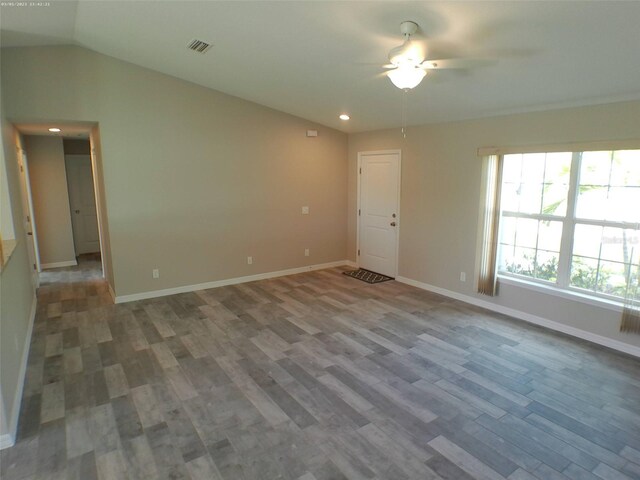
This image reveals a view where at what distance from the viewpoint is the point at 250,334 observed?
3955mm

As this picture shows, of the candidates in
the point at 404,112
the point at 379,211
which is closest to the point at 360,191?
the point at 379,211

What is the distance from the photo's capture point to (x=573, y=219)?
3859 mm

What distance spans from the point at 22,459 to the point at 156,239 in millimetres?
3142

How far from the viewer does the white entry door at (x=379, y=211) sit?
5859mm

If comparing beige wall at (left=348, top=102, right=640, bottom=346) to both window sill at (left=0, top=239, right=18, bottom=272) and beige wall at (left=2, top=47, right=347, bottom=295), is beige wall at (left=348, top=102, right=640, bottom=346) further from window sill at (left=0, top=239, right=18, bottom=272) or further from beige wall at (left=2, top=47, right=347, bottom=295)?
window sill at (left=0, top=239, right=18, bottom=272)

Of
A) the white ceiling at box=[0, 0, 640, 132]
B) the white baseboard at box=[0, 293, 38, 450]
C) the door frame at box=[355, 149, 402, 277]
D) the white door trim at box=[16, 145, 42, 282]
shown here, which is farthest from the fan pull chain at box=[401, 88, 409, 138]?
the white door trim at box=[16, 145, 42, 282]

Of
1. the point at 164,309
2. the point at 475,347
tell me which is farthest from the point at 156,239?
the point at 475,347

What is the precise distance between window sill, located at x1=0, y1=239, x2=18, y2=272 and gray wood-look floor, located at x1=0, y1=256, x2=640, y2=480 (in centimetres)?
102

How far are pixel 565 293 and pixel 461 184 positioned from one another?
175 cm

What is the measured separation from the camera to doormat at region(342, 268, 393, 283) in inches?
234

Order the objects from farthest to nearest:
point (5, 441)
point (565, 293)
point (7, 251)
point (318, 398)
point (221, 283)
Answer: point (221, 283) → point (565, 293) → point (7, 251) → point (318, 398) → point (5, 441)

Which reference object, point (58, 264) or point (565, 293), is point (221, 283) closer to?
point (58, 264)

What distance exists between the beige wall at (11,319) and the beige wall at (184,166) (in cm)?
90

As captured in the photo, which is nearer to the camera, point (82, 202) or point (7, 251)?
point (7, 251)
